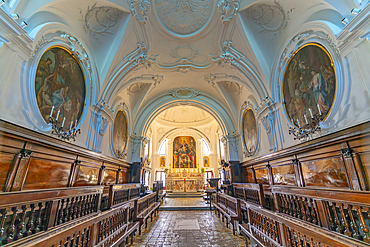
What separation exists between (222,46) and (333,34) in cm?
408

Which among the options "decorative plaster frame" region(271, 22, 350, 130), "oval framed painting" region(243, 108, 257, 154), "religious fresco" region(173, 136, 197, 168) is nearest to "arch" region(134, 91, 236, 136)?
"oval framed painting" region(243, 108, 257, 154)

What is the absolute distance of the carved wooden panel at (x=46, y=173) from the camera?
3623 millimetres

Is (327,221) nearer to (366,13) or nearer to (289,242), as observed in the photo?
(289,242)

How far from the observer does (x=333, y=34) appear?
371cm

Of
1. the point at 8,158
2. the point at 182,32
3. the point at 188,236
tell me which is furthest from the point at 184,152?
the point at 8,158

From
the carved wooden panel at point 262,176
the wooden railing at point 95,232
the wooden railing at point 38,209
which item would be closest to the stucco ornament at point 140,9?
the wooden railing at point 38,209

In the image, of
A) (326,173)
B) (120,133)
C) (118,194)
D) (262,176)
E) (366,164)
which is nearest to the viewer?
(366,164)

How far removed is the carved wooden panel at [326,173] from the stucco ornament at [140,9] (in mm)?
7174

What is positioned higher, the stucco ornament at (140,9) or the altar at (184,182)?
the stucco ornament at (140,9)

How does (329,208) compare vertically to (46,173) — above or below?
below

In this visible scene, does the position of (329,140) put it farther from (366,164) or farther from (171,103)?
(171,103)

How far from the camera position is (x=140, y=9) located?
18.3 ft

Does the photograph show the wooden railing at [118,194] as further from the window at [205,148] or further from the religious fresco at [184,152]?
the window at [205,148]

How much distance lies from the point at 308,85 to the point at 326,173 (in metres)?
2.41
